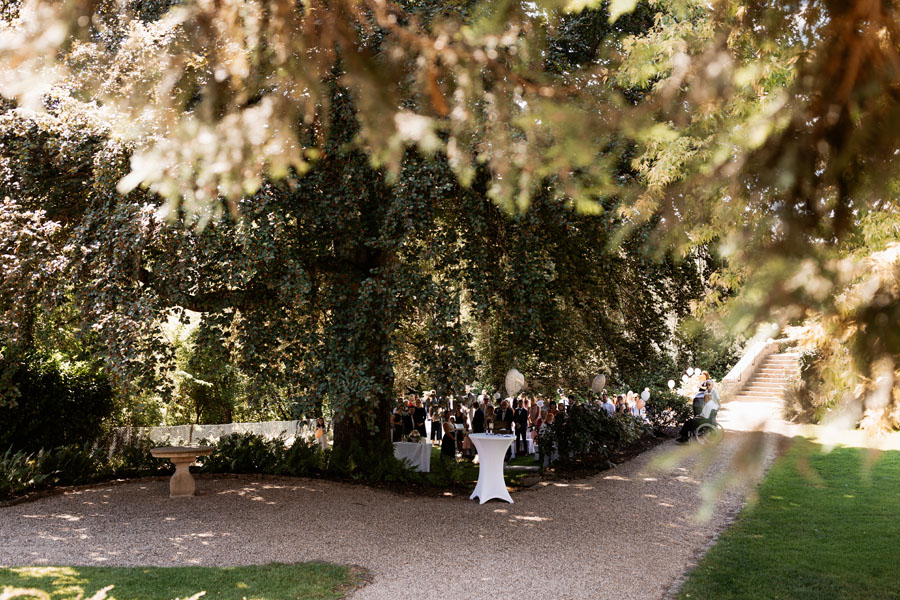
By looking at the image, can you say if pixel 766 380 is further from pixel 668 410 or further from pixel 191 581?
pixel 191 581

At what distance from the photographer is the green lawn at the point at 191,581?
19.7 ft

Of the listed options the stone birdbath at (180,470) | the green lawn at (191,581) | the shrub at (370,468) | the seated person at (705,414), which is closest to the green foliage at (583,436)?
the seated person at (705,414)

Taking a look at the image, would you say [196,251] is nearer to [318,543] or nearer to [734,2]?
[318,543]

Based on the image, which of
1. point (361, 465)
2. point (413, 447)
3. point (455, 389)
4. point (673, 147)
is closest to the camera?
point (673, 147)

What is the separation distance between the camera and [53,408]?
12.2 m

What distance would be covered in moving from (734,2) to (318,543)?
702 cm

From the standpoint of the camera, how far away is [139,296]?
330 inches

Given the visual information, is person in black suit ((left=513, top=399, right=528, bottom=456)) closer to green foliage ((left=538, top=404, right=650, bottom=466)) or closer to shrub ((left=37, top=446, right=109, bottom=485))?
green foliage ((left=538, top=404, right=650, bottom=466))

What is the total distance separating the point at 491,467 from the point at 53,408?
8077 millimetres

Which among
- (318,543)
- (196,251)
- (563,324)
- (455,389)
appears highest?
(196,251)

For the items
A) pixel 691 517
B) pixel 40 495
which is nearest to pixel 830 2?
pixel 691 517

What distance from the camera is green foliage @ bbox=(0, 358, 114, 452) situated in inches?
456

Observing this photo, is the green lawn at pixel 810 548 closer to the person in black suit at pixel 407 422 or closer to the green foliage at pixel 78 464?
the person in black suit at pixel 407 422

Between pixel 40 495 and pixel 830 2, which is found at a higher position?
pixel 830 2
